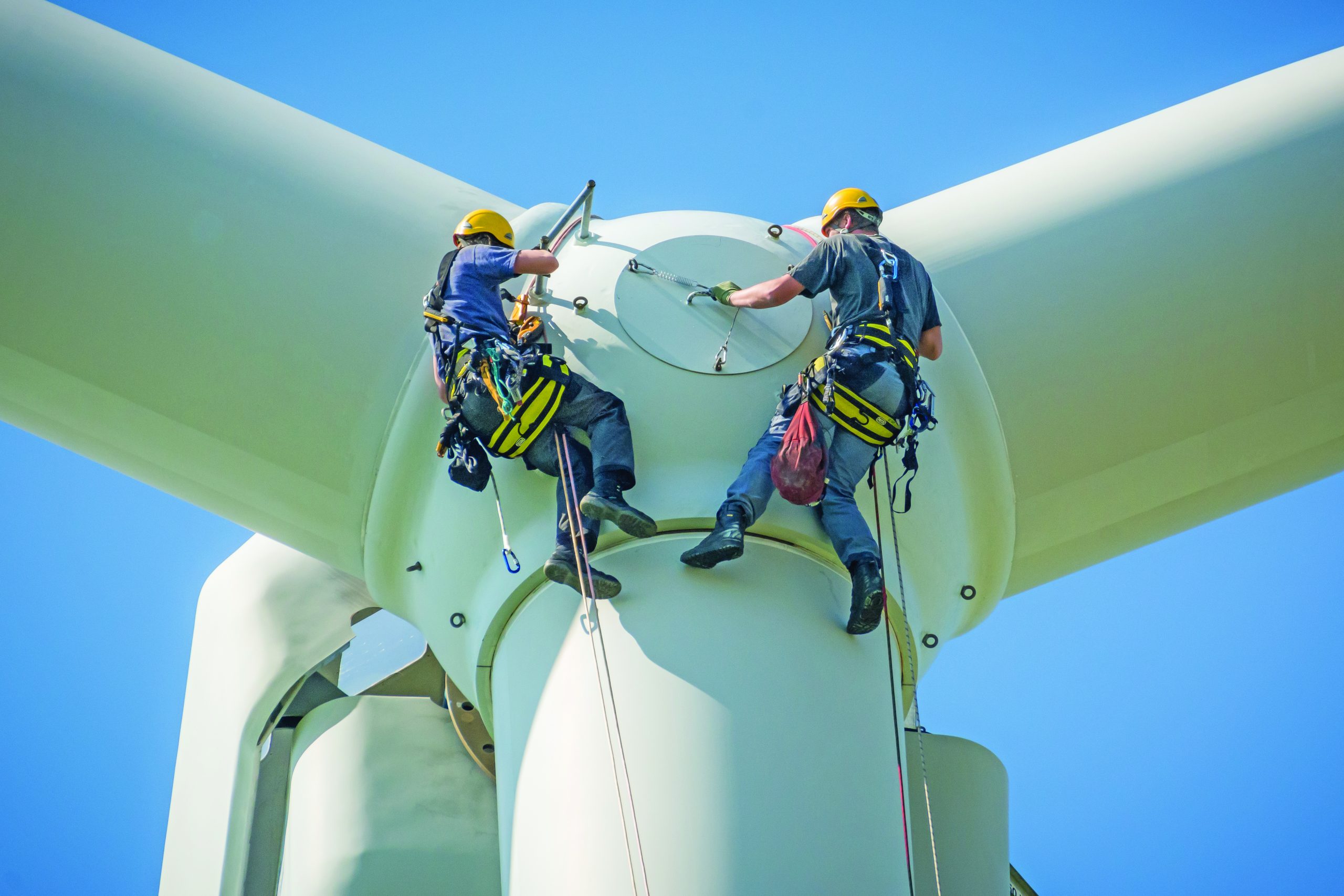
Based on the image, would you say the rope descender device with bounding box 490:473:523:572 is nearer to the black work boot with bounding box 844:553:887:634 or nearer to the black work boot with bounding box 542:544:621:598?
the black work boot with bounding box 542:544:621:598

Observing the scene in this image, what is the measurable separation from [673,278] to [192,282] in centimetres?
242

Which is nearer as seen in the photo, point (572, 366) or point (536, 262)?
point (536, 262)

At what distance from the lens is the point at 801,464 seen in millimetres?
6930

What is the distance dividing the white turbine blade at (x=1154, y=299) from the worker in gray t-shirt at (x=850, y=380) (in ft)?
2.84

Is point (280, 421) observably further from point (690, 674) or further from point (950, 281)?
point (950, 281)

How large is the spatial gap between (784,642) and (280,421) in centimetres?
295

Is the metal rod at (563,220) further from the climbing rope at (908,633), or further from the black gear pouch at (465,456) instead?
the climbing rope at (908,633)

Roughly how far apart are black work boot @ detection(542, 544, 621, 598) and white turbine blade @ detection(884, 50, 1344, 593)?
2504 millimetres

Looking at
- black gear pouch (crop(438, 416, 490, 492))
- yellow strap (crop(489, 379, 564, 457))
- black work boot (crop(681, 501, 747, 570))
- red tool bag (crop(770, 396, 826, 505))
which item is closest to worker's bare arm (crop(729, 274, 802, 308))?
red tool bag (crop(770, 396, 826, 505))

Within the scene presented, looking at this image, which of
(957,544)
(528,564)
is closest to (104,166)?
(528,564)

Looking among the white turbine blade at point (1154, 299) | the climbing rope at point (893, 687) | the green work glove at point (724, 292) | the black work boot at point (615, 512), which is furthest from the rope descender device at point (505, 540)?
the white turbine blade at point (1154, 299)

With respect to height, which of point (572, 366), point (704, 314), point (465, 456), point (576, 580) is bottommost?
point (576, 580)

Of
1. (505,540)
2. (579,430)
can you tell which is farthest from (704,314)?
(505,540)

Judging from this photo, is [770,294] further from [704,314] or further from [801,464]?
[801,464]
